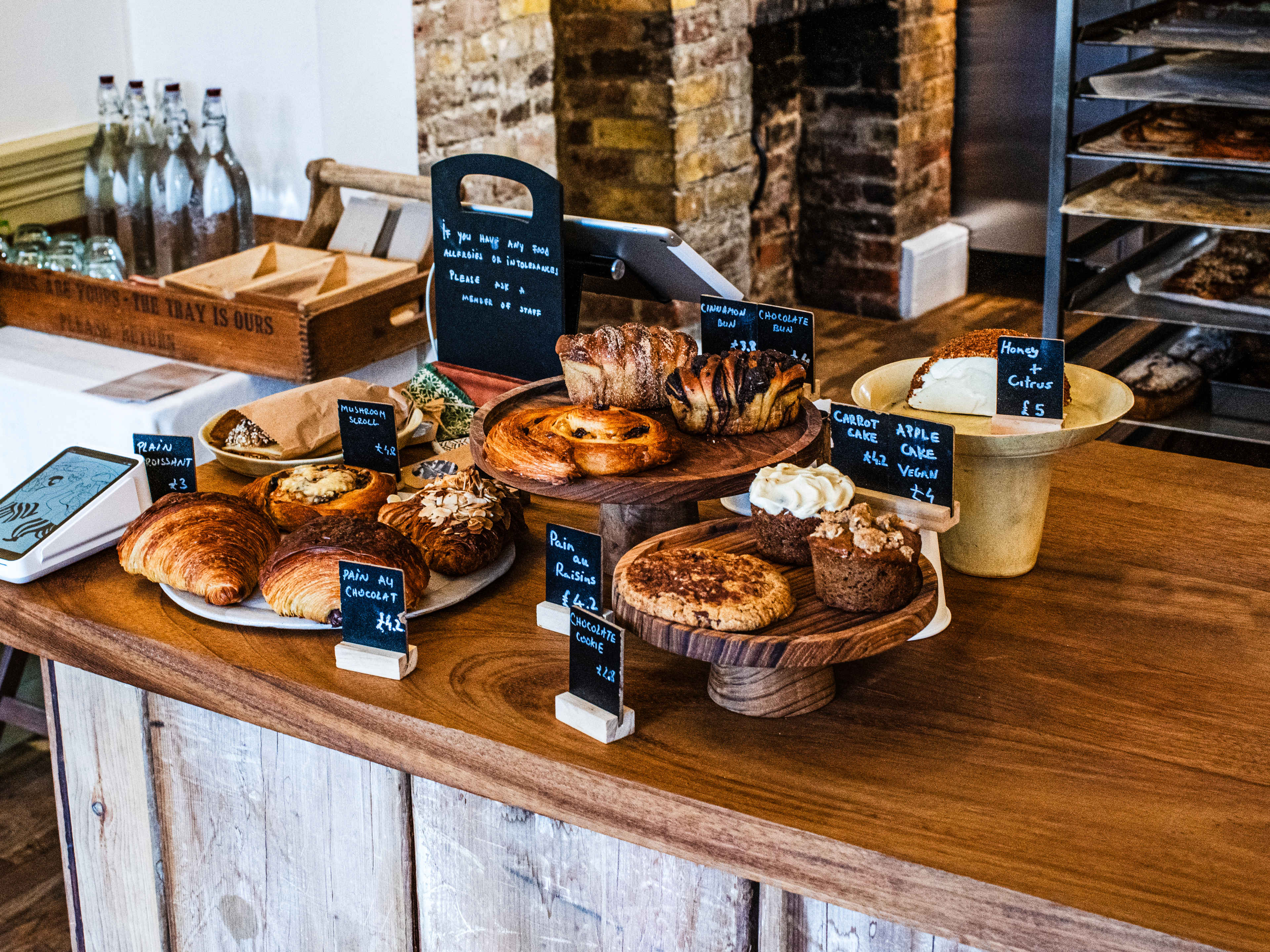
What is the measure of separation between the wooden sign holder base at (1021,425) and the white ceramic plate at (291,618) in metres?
0.50

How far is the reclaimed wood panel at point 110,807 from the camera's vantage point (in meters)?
1.31

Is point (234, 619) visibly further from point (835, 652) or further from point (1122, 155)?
point (1122, 155)

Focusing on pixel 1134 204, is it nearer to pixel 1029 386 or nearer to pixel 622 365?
pixel 1029 386

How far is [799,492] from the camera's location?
105 centimetres

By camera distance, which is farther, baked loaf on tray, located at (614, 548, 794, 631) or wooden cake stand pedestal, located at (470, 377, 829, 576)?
wooden cake stand pedestal, located at (470, 377, 829, 576)

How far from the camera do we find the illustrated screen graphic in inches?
51.3

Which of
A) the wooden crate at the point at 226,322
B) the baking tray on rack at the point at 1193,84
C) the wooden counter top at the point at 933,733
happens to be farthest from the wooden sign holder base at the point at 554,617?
the baking tray on rack at the point at 1193,84

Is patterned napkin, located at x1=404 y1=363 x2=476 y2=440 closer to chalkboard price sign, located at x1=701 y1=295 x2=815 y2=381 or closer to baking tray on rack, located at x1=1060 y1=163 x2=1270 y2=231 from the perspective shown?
chalkboard price sign, located at x1=701 y1=295 x2=815 y2=381

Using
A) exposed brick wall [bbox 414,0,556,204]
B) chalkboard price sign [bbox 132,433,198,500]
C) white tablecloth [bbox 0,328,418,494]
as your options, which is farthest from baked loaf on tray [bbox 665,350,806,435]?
exposed brick wall [bbox 414,0,556,204]

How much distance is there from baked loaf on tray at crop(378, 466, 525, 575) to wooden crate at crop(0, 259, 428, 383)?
33.5 inches

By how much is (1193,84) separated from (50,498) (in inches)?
87.4

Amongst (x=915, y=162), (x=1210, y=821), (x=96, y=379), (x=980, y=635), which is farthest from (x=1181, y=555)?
(x=915, y=162)

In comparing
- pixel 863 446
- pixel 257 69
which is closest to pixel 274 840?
pixel 863 446

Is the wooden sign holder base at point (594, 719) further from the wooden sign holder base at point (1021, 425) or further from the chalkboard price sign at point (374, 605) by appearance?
the wooden sign holder base at point (1021, 425)
